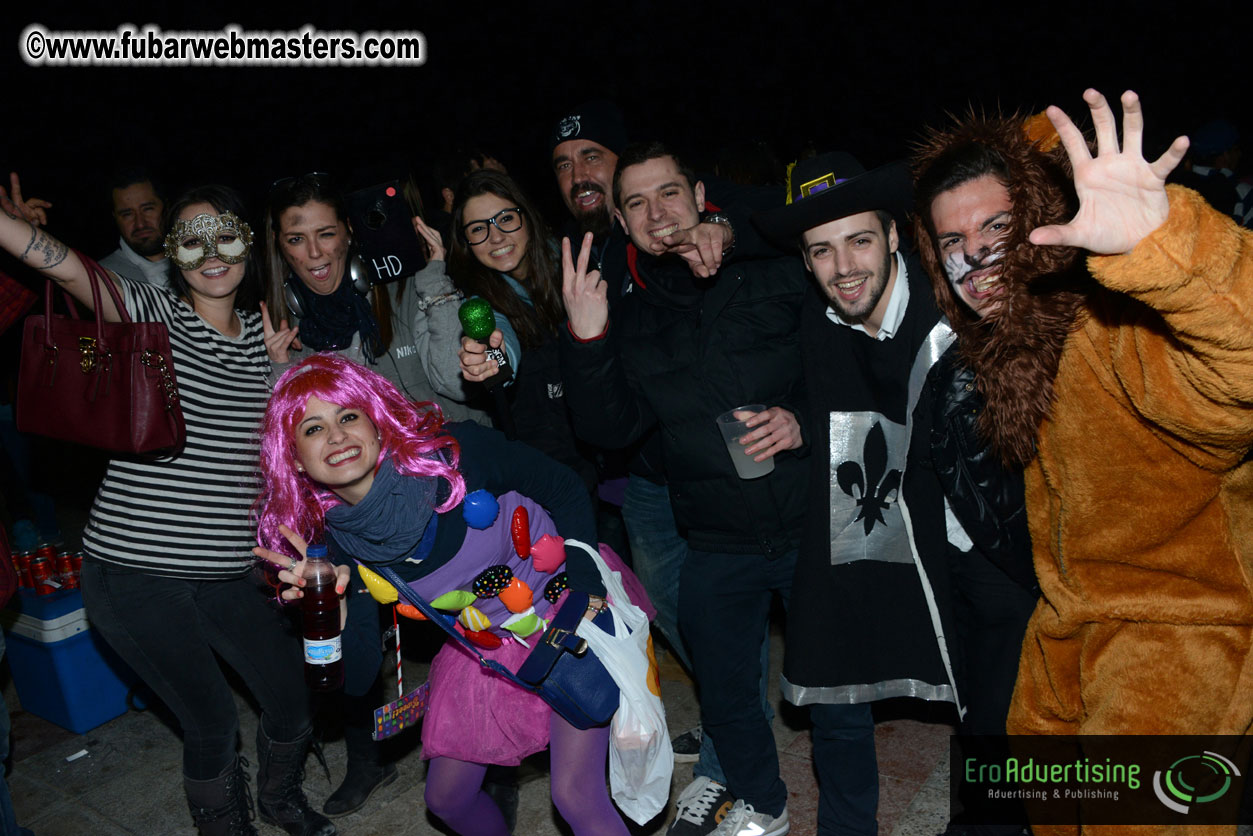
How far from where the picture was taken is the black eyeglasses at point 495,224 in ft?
11.3

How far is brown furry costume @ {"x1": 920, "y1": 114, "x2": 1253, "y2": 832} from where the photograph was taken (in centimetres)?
180

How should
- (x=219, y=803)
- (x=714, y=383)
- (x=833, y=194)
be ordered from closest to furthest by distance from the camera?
(x=833, y=194) → (x=714, y=383) → (x=219, y=803)

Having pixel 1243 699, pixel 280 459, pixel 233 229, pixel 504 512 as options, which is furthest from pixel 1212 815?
pixel 233 229

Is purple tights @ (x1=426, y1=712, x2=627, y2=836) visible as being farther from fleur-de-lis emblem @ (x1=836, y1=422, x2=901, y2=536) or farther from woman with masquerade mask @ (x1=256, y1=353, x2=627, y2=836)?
fleur-de-lis emblem @ (x1=836, y1=422, x2=901, y2=536)

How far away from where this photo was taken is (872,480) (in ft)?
8.92

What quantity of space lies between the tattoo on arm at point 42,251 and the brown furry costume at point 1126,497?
8.99 feet

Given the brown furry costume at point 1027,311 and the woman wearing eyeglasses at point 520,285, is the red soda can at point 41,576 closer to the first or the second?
the woman wearing eyeglasses at point 520,285

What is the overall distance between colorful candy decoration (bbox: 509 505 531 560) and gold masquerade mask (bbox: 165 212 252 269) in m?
1.42

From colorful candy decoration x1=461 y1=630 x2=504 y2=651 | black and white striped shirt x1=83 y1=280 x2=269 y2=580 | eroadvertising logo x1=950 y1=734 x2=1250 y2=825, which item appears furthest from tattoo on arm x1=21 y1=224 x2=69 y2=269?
eroadvertising logo x1=950 y1=734 x2=1250 y2=825

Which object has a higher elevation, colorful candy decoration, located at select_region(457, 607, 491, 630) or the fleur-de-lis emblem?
the fleur-de-lis emblem

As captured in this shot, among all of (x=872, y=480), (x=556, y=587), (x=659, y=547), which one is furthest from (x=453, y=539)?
(x=872, y=480)

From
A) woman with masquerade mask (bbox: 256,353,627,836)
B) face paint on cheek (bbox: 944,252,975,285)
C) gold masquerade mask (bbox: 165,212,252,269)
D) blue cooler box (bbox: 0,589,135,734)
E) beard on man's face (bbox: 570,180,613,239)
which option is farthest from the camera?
blue cooler box (bbox: 0,589,135,734)

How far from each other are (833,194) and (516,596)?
5.06 ft

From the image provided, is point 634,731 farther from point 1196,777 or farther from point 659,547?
point 1196,777
